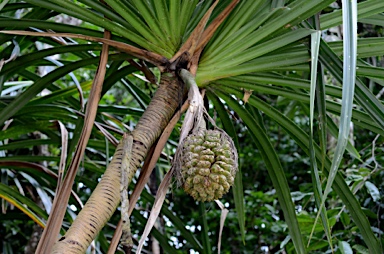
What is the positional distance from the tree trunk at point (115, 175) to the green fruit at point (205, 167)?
11 cm

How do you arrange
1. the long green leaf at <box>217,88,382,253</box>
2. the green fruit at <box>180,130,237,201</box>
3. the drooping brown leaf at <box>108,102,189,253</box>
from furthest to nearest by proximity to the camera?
the long green leaf at <box>217,88,382,253</box> → the drooping brown leaf at <box>108,102,189,253</box> → the green fruit at <box>180,130,237,201</box>

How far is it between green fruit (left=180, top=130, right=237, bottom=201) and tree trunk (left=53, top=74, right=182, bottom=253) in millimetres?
112

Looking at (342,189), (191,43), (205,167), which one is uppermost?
(191,43)

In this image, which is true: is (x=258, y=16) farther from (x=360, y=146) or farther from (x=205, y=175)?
(x=360, y=146)

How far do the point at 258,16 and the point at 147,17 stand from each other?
209 mm

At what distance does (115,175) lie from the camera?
0.86m

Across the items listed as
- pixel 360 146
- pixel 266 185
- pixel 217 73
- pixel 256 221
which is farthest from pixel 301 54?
pixel 266 185

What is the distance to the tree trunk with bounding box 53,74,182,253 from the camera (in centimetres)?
79

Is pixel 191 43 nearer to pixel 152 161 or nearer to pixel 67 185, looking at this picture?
pixel 152 161

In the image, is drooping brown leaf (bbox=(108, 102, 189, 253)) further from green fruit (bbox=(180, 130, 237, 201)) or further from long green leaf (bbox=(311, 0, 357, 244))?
long green leaf (bbox=(311, 0, 357, 244))

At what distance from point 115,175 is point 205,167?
0.52 feet

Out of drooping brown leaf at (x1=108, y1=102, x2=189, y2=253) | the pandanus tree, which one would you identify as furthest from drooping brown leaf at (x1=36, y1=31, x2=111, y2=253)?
drooping brown leaf at (x1=108, y1=102, x2=189, y2=253)

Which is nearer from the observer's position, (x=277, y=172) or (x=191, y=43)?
(x=191, y=43)

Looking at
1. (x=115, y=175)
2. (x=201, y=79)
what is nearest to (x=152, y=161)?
(x=115, y=175)
